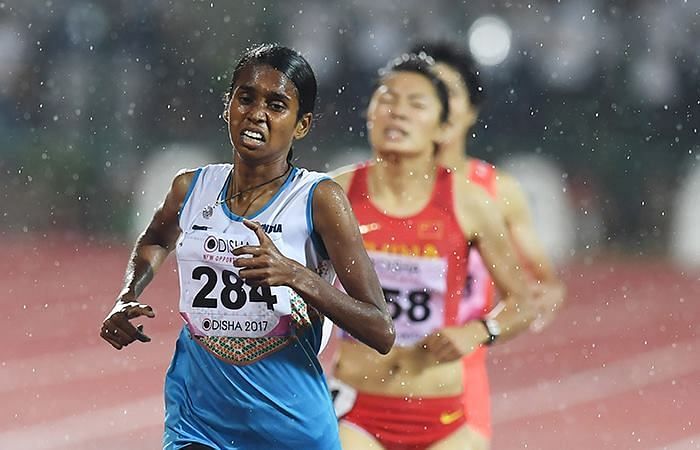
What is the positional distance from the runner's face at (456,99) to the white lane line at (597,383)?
3806 millimetres

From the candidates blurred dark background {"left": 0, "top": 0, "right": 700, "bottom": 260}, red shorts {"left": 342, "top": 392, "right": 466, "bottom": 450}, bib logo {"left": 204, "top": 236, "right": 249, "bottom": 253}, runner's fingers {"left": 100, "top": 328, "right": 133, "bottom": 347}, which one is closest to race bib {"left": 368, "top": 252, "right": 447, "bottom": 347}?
→ red shorts {"left": 342, "top": 392, "right": 466, "bottom": 450}

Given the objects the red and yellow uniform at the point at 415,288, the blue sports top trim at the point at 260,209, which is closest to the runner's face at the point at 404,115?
the red and yellow uniform at the point at 415,288

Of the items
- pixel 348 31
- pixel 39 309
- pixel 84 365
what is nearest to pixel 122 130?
pixel 348 31

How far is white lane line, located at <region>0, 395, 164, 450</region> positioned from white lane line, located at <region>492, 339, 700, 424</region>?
2208mm

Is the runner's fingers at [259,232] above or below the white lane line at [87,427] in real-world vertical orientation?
below

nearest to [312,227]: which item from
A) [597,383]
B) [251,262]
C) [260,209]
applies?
[260,209]

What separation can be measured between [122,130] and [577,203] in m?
5.37

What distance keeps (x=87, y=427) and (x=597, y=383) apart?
3899mm

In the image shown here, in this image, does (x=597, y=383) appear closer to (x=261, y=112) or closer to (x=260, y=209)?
(x=260, y=209)

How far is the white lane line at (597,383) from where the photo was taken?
395 inches

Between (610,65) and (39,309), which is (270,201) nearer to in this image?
(39,309)

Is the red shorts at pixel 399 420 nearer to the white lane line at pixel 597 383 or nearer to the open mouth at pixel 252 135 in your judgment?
the open mouth at pixel 252 135

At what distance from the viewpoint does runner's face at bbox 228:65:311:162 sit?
3.72m

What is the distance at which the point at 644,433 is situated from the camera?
9.26 metres
